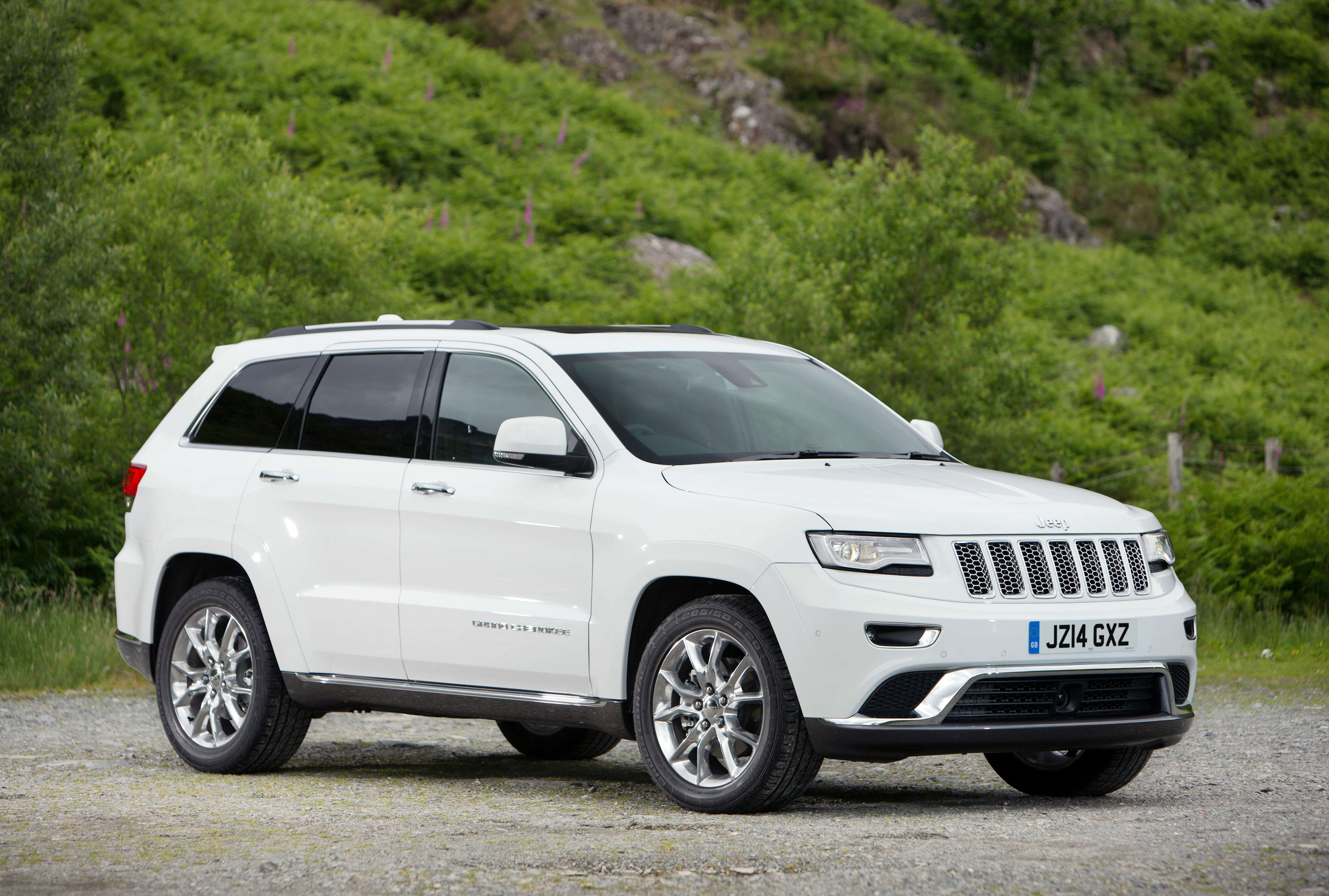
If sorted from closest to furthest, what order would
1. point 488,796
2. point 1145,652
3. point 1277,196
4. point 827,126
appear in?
point 1145,652 < point 488,796 < point 827,126 < point 1277,196

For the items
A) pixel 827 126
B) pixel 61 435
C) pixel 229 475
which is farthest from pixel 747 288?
pixel 827 126

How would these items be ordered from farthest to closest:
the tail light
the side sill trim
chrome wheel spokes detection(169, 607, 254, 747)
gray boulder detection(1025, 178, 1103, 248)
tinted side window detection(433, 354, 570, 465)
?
gray boulder detection(1025, 178, 1103, 248) → the tail light → the side sill trim → chrome wheel spokes detection(169, 607, 254, 747) → tinted side window detection(433, 354, 570, 465)

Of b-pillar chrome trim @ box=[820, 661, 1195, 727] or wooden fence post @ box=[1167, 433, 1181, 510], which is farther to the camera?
wooden fence post @ box=[1167, 433, 1181, 510]

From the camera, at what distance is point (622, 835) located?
559cm

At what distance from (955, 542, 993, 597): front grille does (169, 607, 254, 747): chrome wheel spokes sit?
3.65m

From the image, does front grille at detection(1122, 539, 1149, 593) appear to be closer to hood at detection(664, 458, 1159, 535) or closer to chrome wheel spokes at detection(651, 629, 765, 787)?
hood at detection(664, 458, 1159, 535)

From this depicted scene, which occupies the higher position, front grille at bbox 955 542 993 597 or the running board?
front grille at bbox 955 542 993 597

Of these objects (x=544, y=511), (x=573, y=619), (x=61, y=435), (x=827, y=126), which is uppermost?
(x=827, y=126)

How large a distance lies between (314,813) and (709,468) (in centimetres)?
210

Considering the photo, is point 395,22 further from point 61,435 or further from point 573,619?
point 573,619

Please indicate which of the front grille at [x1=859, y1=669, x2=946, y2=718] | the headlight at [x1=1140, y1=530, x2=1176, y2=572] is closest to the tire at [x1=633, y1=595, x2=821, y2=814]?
the front grille at [x1=859, y1=669, x2=946, y2=718]

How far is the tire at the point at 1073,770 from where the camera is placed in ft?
22.2

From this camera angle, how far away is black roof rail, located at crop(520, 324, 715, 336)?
24.4ft

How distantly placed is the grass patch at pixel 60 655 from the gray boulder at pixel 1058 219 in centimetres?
3552
